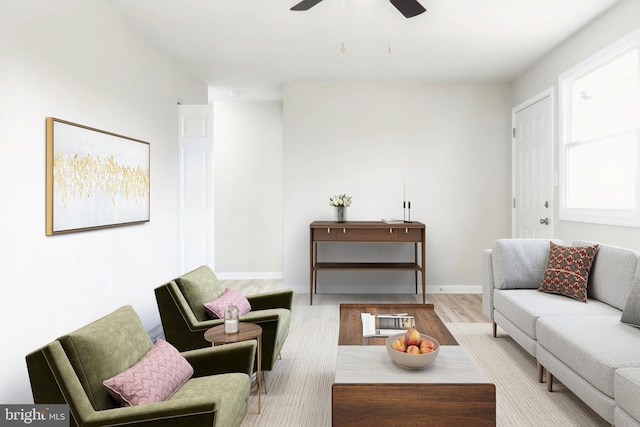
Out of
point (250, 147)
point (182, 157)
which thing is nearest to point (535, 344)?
point (182, 157)

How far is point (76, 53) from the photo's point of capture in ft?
9.48

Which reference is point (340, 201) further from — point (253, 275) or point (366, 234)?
point (253, 275)

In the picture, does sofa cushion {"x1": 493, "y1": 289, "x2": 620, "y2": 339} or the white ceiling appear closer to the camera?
sofa cushion {"x1": 493, "y1": 289, "x2": 620, "y2": 339}

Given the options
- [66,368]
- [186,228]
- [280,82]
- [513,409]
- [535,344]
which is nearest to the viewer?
[66,368]

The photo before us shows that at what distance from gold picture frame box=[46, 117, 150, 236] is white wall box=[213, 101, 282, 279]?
8.30ft

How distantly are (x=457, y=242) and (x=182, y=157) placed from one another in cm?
343

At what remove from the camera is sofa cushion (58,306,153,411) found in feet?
5.37

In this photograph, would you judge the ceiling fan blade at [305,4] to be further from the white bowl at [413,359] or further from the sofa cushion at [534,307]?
the sofa cushion at [534,307]

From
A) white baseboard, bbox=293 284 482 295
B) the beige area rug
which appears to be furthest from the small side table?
white baseboard, bbox=293 284 482 295

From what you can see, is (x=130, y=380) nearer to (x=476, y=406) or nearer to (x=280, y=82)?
(x=476, y=406)

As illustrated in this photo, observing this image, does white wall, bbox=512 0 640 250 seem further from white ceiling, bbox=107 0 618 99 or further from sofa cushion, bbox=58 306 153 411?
sofa cushion, bbox=58 306 153 411

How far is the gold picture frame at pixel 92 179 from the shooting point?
264 centimetres

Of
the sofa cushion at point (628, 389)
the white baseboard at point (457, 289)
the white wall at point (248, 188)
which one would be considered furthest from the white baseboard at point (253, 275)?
the sofa cushion at point (628, 389)

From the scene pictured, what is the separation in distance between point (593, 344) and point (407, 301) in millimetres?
2934
